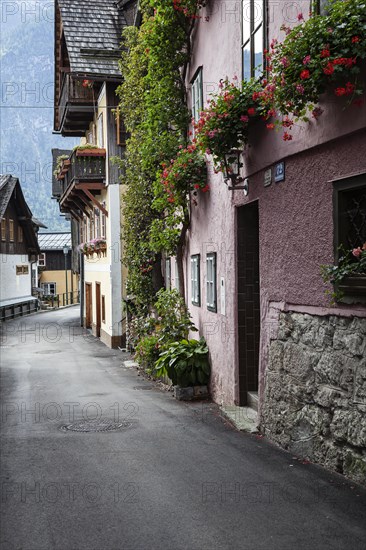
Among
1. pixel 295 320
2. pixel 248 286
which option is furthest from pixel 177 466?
pixel 248 286

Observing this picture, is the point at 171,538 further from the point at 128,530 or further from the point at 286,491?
the point at 286,491

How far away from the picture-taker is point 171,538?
5594 millimetres

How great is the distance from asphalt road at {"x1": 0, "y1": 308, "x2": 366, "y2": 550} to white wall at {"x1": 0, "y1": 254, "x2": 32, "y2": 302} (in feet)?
105

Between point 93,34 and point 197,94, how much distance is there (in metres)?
13.1

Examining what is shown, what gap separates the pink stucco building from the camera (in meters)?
6.80

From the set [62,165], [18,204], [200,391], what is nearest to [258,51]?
[200,391]

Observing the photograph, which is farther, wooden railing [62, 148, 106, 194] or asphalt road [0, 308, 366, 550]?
wooden railing [62, 148, 106, 194]

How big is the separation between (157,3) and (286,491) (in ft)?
32.0

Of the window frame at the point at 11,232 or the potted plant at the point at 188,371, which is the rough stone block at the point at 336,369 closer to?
the potted plant at the point at 188,371

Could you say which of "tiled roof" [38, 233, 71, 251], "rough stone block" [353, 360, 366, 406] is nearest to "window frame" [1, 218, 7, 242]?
"tiled roof" [38, 233, 71, 251]

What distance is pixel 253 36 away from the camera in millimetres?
9719

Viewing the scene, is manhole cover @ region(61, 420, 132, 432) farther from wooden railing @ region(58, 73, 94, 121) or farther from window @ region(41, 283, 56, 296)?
window @ region(41, 283, 56, 296)

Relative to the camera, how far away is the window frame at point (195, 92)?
1330cm

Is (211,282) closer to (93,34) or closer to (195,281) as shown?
(195,281)
